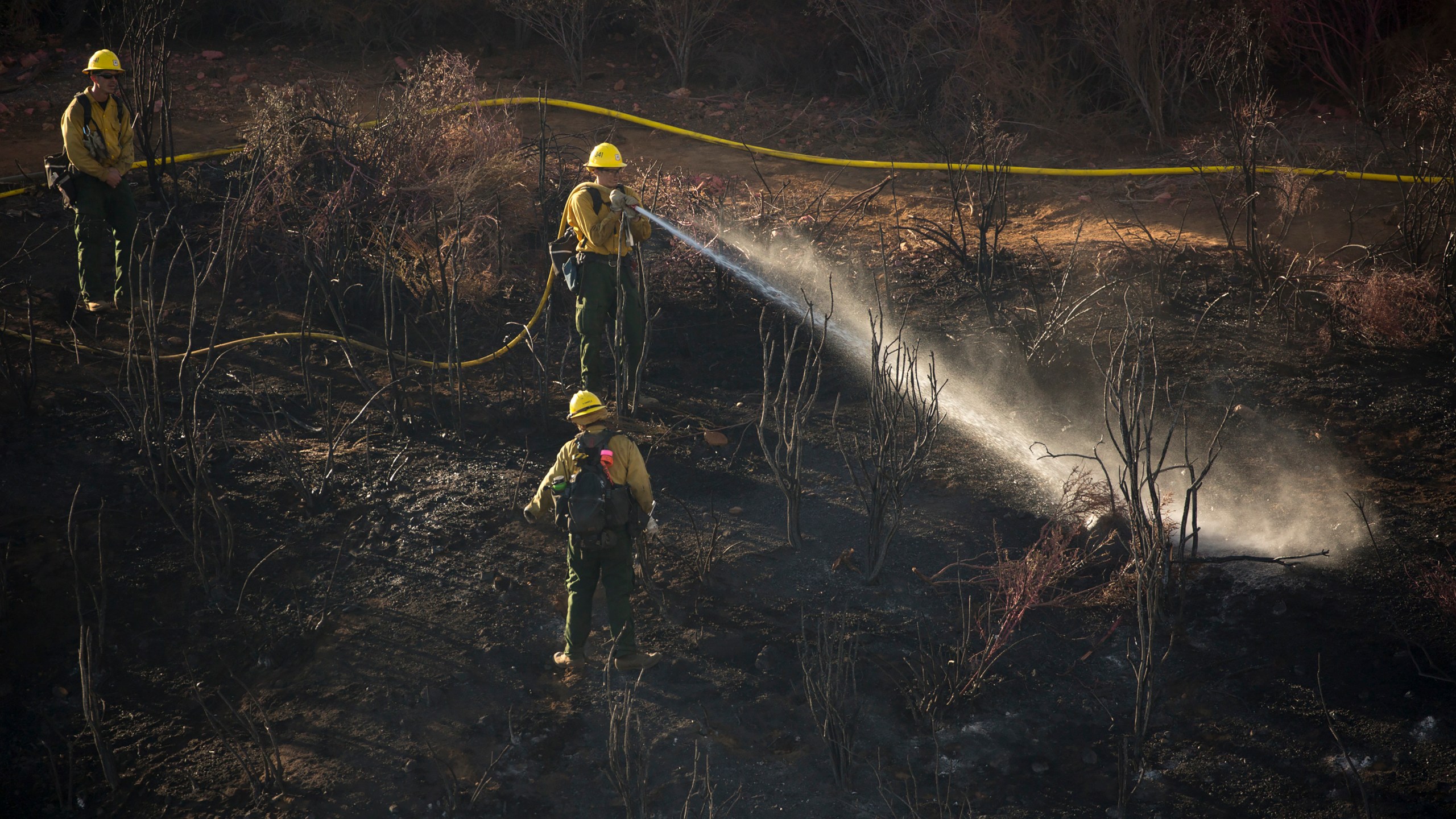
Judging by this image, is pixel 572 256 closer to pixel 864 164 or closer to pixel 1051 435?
pixel 1051 435

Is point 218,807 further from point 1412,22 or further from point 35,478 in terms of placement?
point 1412,22

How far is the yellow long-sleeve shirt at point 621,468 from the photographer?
5.05m

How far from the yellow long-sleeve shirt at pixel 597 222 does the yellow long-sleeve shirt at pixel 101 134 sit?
353 cm

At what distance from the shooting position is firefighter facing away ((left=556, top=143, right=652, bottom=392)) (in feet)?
22.1

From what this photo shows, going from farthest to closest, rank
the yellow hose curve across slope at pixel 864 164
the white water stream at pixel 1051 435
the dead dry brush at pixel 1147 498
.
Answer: the yellow hose curve across slope at pixel 864 164, the white water stream at pixel 1051 435, the dead dry brush at pixel 1147 498

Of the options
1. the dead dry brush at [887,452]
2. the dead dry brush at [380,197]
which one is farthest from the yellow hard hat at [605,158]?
the dead dry brush at [887,452]

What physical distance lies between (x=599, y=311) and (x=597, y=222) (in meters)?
0.60

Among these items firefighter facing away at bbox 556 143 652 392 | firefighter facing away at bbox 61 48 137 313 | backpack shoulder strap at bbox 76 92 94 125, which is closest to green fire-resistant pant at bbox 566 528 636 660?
firefighter facing away at bbox 556 143 652 392

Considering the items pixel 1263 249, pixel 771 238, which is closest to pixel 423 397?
pixel 771 238

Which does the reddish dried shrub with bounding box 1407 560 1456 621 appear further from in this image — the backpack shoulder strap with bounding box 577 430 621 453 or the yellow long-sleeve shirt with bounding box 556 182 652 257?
the yellow long-sleeve shirt with bounding box 556 182 652 257

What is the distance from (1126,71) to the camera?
1041 cm

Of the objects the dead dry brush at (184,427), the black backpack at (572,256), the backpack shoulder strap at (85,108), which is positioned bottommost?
the dead dry brush at (184,427)

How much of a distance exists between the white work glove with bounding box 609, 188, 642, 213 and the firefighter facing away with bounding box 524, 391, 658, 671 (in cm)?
194

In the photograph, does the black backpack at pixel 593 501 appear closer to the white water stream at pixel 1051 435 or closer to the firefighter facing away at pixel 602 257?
the firefighter facing away at pixel 602 257
